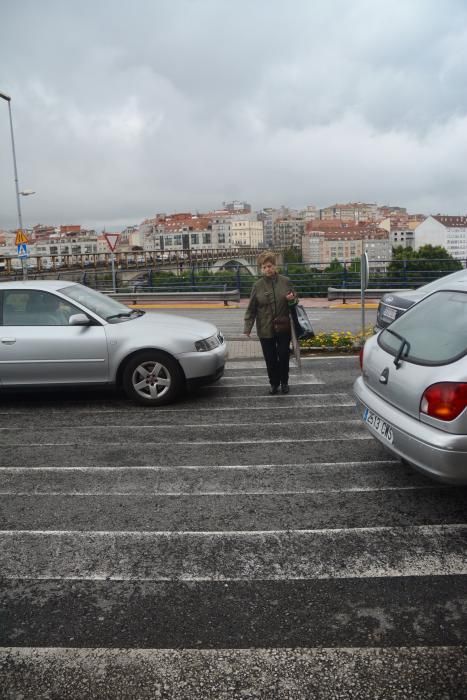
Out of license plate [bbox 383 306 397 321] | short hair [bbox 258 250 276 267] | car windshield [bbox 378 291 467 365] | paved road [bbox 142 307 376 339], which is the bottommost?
paved road [bbox 142 307 376 339]

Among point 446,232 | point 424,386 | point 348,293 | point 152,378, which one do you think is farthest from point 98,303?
point 446,232

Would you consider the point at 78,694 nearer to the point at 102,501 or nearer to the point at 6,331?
the point at 102,501

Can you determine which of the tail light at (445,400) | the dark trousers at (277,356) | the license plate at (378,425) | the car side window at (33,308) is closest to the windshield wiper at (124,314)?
the car side window at (33,308)

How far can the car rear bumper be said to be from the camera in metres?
3.69

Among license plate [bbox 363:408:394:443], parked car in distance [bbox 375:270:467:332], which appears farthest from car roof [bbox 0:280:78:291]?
parked car in distance [bbox 375:270:467:332]

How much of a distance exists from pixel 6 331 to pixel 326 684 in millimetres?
5876

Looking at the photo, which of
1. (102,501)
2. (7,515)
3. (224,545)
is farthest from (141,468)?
(224,545)

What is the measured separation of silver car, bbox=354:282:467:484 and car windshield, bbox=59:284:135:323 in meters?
3.62

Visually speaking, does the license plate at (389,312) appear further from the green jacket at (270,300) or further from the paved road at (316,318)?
the paved road at (316,318)

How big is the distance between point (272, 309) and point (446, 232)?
14796 centimetres

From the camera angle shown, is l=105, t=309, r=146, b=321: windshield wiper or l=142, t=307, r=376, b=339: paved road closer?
l=105, t=309, r=146, b=321: windshield wiper

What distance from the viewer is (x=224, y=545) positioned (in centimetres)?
369

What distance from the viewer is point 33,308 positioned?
24.6ft

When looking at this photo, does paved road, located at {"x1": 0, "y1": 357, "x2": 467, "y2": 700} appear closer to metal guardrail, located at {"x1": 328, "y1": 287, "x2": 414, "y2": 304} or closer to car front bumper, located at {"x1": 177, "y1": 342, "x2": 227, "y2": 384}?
car front bumper, located at {"x1": 177, "y1": 342, "x2": 227, "y2": 384}
